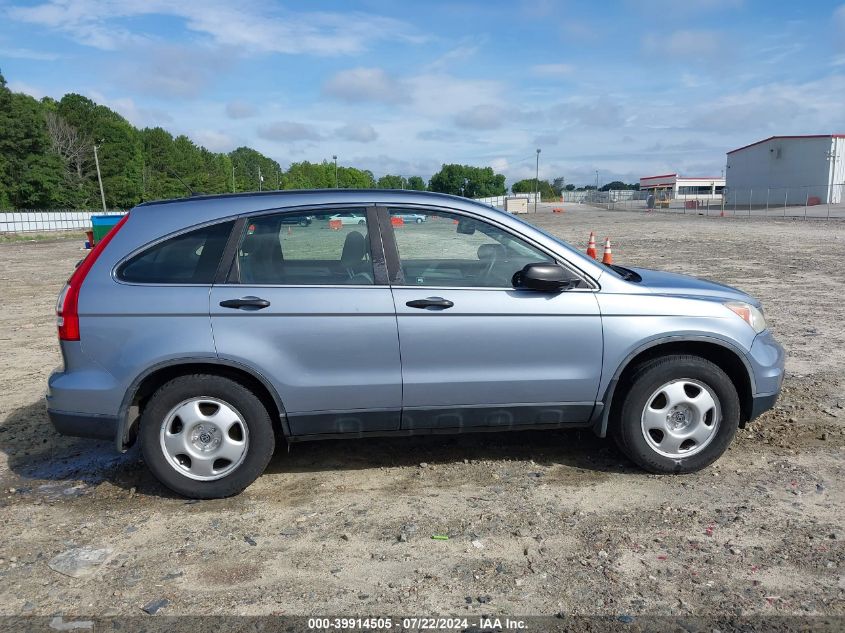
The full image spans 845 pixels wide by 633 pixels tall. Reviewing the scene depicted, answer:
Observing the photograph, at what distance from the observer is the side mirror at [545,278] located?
3.90 meters

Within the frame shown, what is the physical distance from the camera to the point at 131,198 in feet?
292

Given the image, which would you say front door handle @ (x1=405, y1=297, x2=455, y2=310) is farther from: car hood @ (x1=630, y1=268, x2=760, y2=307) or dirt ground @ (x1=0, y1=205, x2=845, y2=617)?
car hood @ (x1=630, y1=268, x2=760, y2=307)

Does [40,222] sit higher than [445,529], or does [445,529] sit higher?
[40,222]

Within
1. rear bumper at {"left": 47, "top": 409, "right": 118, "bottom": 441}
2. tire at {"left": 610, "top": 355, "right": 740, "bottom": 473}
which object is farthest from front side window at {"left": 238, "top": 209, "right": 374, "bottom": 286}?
tire at {"left": 610, "top": 355, "right": 740, "bottom": 473}

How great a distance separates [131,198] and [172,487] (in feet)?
311

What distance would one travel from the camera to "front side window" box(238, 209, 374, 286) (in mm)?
3977

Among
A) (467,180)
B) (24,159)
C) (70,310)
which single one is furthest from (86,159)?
(70,310)

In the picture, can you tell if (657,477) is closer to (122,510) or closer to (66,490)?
(122,510)

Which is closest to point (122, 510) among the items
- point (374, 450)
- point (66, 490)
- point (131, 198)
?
point (66, 490)

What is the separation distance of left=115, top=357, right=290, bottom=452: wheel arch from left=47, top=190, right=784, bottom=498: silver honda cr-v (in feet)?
0.04

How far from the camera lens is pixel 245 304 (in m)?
3.84

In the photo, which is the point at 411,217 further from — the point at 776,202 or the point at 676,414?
the point at 776,202

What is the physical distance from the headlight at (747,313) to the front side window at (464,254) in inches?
48.2

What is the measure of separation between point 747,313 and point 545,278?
1431mm
